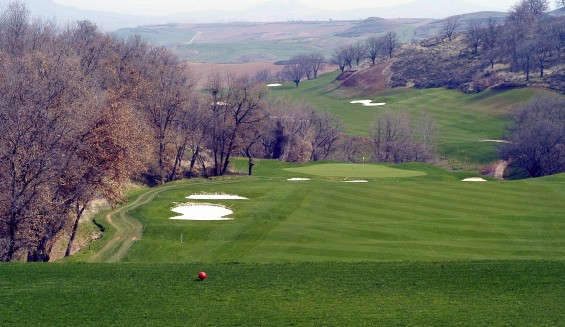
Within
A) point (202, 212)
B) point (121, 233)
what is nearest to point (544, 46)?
point (202, 212)

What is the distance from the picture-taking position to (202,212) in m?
40.3

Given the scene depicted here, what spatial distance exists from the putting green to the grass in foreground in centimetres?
4040

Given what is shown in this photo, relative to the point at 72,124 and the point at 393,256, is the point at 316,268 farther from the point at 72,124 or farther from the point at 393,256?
Answer: the point at 72,124

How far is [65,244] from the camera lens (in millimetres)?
36750

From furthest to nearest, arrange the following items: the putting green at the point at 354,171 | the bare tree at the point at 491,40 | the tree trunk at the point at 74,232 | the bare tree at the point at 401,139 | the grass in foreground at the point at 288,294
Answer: the bare tree at the point at 491,40 → the bare tree at the point at 401,139 → the putting green at the point at 354,171 → the tree trunk at the point at 74,232 → the grass in foreground at the point at 288,294

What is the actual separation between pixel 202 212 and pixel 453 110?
309ft

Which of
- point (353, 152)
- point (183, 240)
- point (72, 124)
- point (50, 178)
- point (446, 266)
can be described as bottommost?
point (353, 152)

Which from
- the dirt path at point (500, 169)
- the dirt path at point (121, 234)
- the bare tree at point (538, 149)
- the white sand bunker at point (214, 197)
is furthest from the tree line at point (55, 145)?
the dirt path at point (500, 169)

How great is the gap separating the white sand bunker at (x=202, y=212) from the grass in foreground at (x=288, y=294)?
1668 centimetres

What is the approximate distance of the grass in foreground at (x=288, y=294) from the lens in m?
17.1

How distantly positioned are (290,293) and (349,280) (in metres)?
2.19

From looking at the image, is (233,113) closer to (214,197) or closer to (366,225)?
(214,197)

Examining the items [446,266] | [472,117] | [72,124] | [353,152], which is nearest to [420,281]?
[446,266]

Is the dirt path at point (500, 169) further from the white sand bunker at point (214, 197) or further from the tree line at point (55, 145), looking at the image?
the white sand bunker at point (214, 197)
